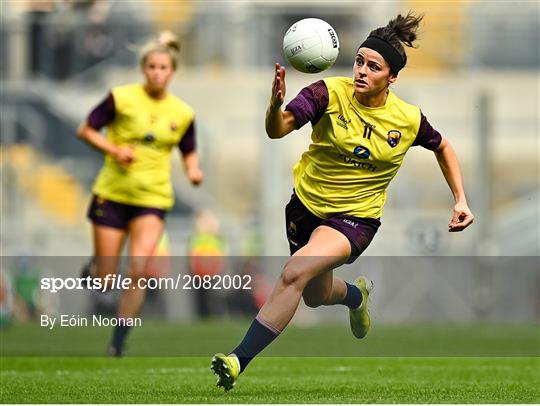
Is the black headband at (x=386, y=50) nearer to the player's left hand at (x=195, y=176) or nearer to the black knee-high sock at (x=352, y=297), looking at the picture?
the black knee-high sock at (x=352, y=297)

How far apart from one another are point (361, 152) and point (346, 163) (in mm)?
137

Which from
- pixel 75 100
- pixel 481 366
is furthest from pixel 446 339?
pixel 75 100

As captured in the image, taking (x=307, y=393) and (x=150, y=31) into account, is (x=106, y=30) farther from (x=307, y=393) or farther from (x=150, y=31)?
(x=307, y=393)

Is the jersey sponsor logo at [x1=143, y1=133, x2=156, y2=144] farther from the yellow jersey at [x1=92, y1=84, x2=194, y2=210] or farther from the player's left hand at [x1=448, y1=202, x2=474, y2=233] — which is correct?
the player's left hand at [x1=448, y1=202, x2=474, y2=233]

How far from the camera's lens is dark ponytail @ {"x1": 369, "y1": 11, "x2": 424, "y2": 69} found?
8.51 m

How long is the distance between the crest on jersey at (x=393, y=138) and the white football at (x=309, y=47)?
658 mm

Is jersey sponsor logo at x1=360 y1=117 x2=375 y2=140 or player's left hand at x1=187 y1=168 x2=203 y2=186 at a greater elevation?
jersey sponsor logo at x1=360 y1=117 x2=375 y2=140

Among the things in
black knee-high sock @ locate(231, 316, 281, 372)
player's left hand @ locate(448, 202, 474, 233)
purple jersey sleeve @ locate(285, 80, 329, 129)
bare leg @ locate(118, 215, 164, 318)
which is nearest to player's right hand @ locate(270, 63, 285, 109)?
purple jersey sleeve @ locate(285, 80, 329, 129)

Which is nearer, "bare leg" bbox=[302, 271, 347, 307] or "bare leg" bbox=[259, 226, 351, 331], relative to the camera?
"bare leg" bbox=[259, 226, 351, 331]

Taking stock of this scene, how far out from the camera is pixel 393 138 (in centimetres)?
869

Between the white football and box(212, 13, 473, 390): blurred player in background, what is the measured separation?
0.18 metres

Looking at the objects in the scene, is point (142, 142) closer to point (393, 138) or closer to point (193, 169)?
point (193, 169)

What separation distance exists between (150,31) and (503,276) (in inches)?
299

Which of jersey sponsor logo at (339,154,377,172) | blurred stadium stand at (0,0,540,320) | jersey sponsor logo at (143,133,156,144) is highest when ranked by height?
jersey sponsor logo at (339,154,377,172)
